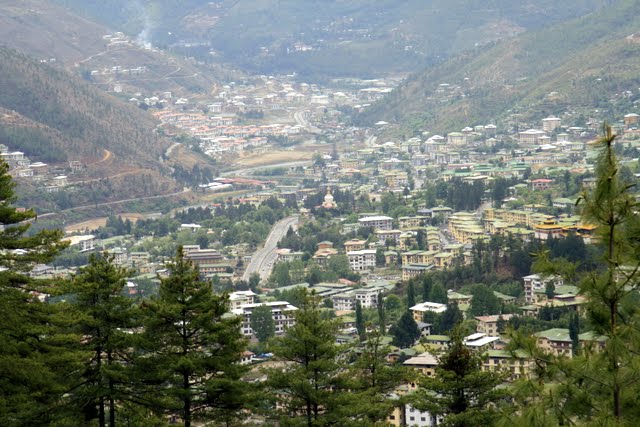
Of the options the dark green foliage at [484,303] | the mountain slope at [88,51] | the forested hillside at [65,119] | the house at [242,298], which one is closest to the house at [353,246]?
the house at [242,298]

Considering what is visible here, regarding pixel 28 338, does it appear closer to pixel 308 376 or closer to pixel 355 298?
pixel 308 376

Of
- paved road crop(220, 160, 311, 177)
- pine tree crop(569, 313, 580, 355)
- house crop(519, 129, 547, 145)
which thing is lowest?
pine tree crop(569, 313, 580, 355)

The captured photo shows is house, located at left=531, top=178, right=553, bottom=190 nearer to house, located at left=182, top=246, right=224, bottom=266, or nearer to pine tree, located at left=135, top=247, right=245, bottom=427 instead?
house, located at left=182, top=246, right=224, bottom=266

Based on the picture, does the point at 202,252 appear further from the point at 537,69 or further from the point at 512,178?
the point at 537,69

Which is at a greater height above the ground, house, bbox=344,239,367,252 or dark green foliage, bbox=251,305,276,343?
house, bbox=344,239,367,252

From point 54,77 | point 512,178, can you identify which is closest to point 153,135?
point 54,77

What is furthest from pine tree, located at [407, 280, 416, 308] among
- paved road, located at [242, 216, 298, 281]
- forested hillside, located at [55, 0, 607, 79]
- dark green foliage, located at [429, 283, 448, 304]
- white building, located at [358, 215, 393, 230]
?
forested hillside, located at [55, 0, 607, 79]
